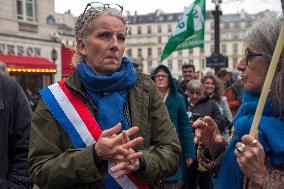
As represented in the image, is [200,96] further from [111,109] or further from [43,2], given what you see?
[43,2]

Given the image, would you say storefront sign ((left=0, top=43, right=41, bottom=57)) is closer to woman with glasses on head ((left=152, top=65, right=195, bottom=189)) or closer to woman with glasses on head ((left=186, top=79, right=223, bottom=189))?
woman with glasses on head ((left=186, top=79, right=223, bottom=189))

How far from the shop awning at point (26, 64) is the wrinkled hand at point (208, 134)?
1483 cm

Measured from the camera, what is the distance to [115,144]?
6.07 feet

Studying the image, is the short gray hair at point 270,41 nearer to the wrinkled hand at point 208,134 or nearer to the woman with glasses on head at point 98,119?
the wrinkled hand at point 208,134

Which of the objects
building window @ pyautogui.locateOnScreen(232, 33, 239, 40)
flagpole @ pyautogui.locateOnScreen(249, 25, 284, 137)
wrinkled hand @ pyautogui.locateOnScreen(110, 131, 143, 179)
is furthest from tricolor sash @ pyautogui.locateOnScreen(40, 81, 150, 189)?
building window @ pyautogui.locateOnScreen(232, 33, 239, 40)

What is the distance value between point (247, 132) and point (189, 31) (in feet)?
26.8

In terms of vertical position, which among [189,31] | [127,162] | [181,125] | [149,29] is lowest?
[181,125]

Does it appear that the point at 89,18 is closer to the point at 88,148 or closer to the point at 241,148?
the point at 88,148

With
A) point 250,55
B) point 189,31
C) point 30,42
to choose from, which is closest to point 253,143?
point 250,55

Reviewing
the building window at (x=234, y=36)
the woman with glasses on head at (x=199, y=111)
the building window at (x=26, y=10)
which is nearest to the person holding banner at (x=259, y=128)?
the woman with glasses on head at (x=199, y=111)

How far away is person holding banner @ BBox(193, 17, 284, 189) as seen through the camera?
5.61 feet

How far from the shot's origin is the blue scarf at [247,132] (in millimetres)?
1815

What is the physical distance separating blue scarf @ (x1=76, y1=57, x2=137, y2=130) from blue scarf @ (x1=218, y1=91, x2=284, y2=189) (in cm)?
54

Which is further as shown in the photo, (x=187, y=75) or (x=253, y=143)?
(x=187, y=75)
